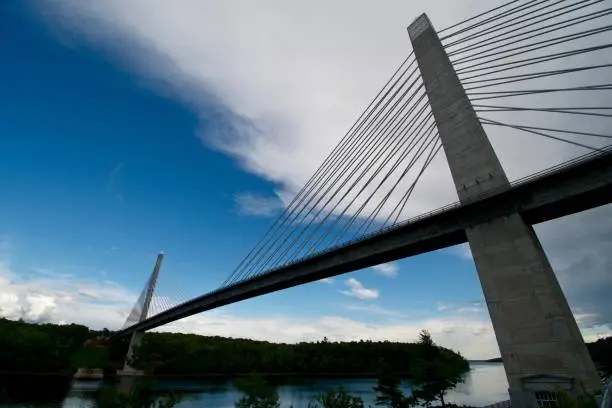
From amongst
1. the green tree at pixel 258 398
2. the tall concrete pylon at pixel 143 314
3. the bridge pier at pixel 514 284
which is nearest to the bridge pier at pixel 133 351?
the tall concrete pylon at pixel 143 314

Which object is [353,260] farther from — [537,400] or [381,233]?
[537,400]

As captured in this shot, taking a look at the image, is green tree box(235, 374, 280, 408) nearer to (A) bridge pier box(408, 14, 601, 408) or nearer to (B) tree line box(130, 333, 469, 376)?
(A) bridge pier box(408, 14, 601, 408)

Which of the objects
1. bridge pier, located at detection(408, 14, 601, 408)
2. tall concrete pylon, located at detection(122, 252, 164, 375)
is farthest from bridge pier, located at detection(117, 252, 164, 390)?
bridge pier, located at detection(408, 14, 601, 408)

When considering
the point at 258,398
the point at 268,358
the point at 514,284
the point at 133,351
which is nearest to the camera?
the point at 514,284

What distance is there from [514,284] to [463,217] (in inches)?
205

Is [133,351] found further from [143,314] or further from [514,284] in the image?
[514,284]

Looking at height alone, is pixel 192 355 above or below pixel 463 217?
below

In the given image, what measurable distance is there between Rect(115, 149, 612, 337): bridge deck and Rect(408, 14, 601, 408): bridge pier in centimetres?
74

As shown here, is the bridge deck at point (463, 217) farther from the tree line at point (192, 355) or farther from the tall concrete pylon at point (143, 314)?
the tall concrete pylon at point (143, 314)

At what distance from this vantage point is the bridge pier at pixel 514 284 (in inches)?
675

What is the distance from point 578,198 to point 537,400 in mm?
11185

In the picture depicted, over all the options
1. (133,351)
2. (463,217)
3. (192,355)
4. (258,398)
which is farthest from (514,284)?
(192,355)

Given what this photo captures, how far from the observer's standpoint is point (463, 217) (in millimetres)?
22719

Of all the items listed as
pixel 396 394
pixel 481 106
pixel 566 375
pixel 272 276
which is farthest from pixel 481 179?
pixel 272 276
